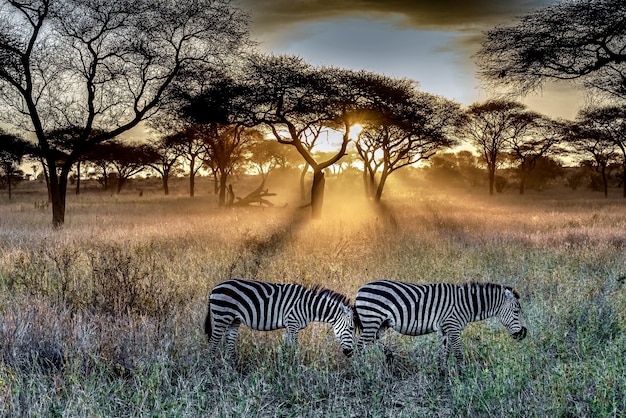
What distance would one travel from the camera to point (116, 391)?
372 centimetres

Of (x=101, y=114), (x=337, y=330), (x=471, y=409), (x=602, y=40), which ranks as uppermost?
(x=602, y=40)

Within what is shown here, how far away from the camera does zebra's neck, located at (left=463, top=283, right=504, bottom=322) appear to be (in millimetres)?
3789

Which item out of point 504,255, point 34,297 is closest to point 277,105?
point 504,255

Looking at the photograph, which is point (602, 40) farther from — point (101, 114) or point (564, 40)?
point (101, 114)

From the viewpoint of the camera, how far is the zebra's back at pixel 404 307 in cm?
363

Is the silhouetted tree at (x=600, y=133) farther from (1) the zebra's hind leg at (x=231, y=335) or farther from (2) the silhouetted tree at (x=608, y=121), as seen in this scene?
(1) the zebra's hind leg at (x=231, y=335)

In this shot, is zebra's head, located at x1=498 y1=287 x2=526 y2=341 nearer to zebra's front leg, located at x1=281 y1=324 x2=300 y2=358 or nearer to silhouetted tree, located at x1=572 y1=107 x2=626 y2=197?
zebra's front leg, located at x1=281 y1=324 x2=300 y2=358

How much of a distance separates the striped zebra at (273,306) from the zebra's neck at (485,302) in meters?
0.90

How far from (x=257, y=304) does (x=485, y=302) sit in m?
1.70

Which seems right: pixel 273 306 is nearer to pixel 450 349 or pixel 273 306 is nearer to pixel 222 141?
pixel 450 349

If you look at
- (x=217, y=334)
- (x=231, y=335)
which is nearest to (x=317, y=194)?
(x=231, y=335)

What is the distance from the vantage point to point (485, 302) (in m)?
3.80

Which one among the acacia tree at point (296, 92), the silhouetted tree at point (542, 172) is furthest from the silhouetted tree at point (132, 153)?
the silhouetted tree at point (542, 172)

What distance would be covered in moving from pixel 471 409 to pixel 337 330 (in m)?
1.11
